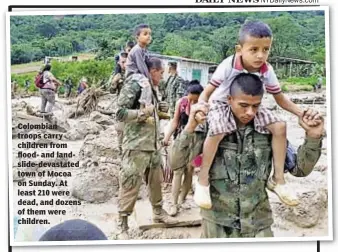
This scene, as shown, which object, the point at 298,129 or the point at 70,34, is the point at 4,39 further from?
the point at 298,129

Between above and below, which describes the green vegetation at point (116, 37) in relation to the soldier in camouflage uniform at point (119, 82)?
above

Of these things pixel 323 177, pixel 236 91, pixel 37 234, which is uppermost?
pixel 236 91

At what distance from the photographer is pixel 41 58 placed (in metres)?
2.73

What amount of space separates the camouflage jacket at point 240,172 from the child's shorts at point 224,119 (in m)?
0.02

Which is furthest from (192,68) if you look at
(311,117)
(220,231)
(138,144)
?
(220,231)

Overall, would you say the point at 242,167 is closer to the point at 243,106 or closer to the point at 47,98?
the point at 243,106

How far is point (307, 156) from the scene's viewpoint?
2746 mm

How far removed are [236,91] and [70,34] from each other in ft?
1.83

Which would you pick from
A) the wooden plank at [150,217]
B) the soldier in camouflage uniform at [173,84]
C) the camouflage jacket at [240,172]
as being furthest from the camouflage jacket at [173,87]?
the wooden plank at [150,217]

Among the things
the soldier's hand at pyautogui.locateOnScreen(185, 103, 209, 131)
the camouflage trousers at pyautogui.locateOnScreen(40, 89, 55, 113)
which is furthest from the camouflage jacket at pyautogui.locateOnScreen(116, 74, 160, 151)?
the camouflage trousers at pyautogui.locateOnScreen(40, 89, 55, 113)

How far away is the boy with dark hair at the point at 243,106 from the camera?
2.69 metres

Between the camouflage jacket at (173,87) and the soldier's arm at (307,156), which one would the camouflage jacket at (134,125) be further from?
the soldier's arm at (307,156)

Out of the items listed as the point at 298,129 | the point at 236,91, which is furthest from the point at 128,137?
the point at 298,129

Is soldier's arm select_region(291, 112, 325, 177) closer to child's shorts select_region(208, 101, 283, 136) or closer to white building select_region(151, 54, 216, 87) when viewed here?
child's shorts select_region(208, 101, 283, 136)
